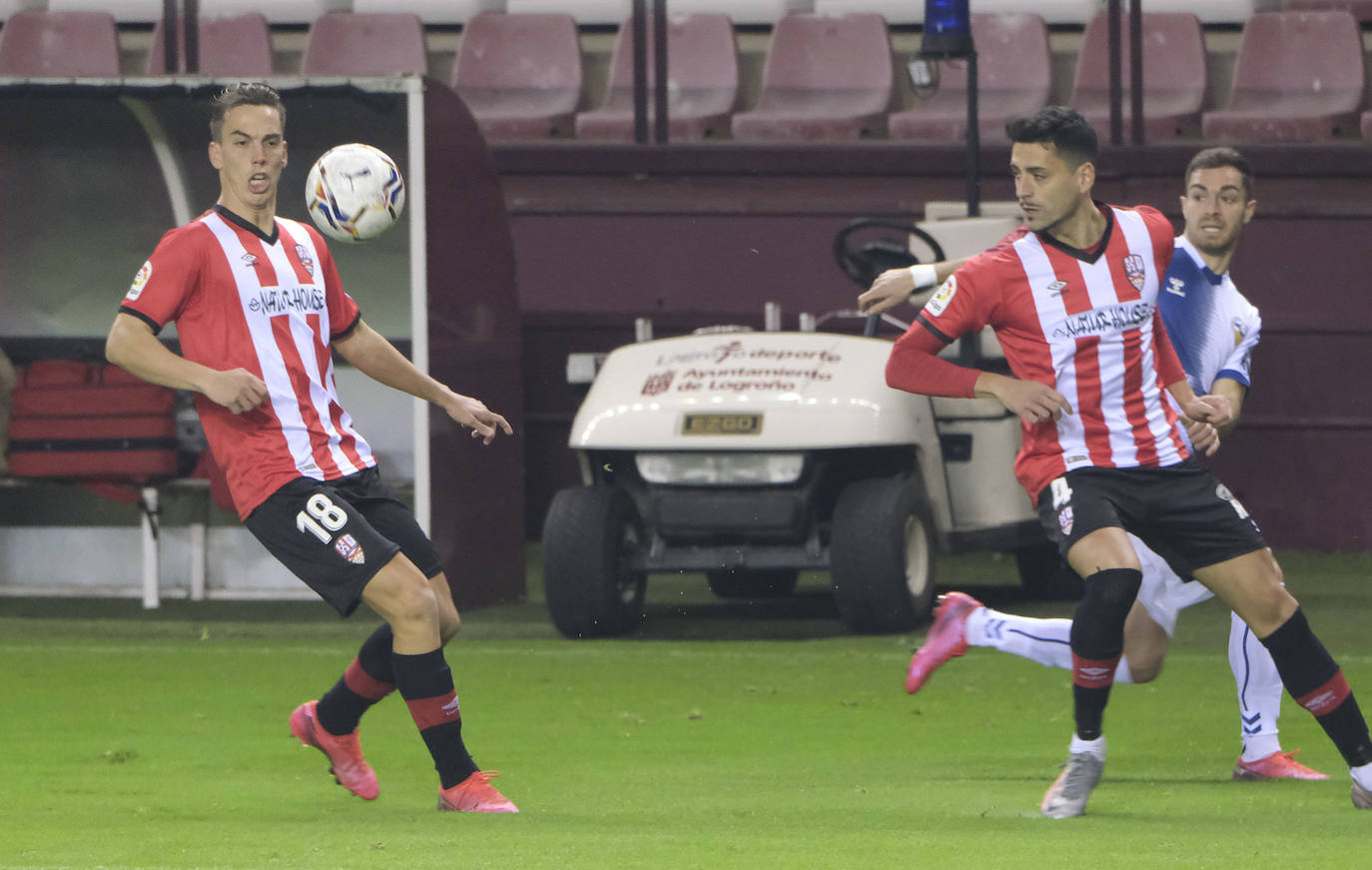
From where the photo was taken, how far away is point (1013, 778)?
236 inches

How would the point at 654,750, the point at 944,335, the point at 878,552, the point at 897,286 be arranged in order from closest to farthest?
the point at 944,335 → the point at 897,286 → the point at 654,750 → the point at 878,552

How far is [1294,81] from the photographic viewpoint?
13703 millimetres

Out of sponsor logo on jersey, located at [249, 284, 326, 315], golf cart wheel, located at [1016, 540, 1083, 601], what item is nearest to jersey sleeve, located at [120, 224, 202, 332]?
sponsor logo on jersey, located at [249, 284, 326, 315]

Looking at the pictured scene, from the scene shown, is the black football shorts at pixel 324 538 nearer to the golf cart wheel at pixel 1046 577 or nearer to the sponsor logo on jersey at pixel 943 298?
the sponsor logo on jersey at pixel 943 298

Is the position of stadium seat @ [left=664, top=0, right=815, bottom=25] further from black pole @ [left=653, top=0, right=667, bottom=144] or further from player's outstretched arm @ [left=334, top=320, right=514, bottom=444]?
player's outstretched arm @ [left=334, top=320, right=514, bottom=444]

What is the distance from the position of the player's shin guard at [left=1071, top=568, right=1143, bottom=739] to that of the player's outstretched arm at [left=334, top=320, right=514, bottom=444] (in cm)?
153

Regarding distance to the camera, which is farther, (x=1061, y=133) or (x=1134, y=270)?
(x=1134, y=270)

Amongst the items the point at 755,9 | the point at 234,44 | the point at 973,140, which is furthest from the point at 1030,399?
the point at 234,44

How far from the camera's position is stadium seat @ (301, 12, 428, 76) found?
1541cm

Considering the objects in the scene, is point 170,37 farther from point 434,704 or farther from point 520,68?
point 434,704

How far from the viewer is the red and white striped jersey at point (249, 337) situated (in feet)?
17.5

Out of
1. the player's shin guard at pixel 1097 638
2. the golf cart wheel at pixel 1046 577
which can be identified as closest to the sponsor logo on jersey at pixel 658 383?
the golf cart wheel at pixel 1046 577

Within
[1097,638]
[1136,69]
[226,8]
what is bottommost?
[1097,638]

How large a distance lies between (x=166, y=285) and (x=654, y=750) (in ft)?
7.13
